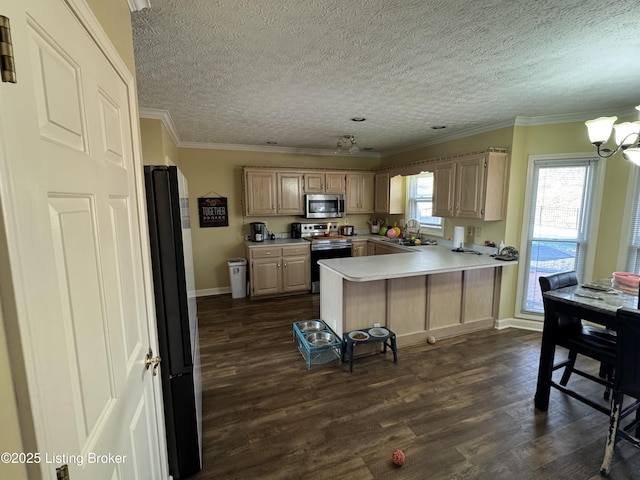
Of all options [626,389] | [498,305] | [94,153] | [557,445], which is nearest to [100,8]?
[94,153]

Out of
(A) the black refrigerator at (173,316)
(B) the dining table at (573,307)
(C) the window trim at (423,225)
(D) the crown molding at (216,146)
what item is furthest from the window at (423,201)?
(A) the black refrigerator at (173,316)

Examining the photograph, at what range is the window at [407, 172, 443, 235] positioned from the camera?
15.6 ft

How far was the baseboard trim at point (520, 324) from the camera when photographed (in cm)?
362

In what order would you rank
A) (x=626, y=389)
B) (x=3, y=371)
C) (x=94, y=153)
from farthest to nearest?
1. (x=626, y=389)
2. (x=94, y=153)
3. (x=3, y=371)

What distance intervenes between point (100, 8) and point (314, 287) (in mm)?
4390

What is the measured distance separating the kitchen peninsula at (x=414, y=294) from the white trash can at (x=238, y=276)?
6.14 ft

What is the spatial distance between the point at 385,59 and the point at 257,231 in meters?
3.53

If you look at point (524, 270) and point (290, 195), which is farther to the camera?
point (290, 195)

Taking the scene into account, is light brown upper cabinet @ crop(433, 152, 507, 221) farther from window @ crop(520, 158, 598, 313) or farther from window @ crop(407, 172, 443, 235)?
window @ crop(407, 172, 443, 235)

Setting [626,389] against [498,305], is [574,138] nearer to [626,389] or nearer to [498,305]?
[498,305]

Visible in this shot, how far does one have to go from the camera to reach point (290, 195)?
5078mm

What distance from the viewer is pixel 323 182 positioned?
5254mm

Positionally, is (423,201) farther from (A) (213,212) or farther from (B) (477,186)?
(A) (213,212)

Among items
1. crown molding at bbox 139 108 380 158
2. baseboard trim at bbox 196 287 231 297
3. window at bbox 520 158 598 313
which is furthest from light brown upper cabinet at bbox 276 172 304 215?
window at bbox 520 158 598 313
